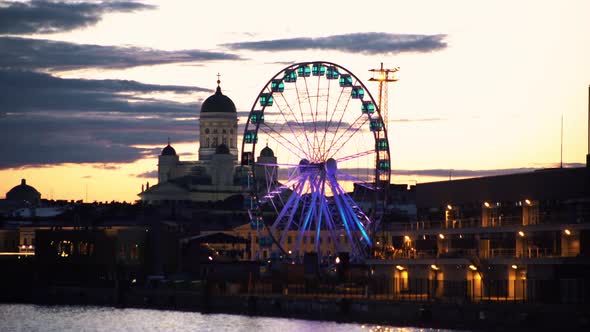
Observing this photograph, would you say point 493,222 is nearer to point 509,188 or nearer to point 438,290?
point 509,188

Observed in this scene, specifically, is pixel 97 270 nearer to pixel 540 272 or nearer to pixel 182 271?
pixel 182 271

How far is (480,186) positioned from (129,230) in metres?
70.3

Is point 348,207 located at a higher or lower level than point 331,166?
lower

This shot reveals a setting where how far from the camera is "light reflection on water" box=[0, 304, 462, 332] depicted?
109 meters

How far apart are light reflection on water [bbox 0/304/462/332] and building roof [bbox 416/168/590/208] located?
11665 mm

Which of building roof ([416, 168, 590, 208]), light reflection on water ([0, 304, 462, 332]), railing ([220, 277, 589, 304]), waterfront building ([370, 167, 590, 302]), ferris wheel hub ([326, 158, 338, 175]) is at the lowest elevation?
light reflection on water ([0, 304, 462, 332])

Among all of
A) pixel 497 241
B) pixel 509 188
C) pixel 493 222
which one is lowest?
pixel 497 241

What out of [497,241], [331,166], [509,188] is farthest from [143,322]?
[509,188]

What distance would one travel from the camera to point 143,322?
121 metres

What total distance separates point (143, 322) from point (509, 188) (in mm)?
30891

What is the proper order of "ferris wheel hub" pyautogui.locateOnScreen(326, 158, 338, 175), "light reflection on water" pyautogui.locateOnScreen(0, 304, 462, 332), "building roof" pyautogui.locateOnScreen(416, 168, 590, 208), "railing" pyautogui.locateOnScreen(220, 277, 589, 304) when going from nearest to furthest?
"railing" pyautogui.locateOnScreen(220, 277, 589, 304) → "building roof" pyautogui.locateOnScreen(416, 168, 590, 208) → "light reflection on water" pyautogui.locateOnScreen(0, 304, 462, 332) → "ferris wheel hub" pyautogui.locateOnScreen(326, 158, 338, 175)

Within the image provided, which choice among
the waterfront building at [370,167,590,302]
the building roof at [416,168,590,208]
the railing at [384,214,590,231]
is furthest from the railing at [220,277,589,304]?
the building roof at [416,168,590,208]

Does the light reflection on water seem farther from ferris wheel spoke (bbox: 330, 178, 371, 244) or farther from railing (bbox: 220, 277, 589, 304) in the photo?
ferris wheel spoke (bbox: 330, 178, 371, 244)

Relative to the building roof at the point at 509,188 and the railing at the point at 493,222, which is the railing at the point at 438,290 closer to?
the railing at the point at 493,222
